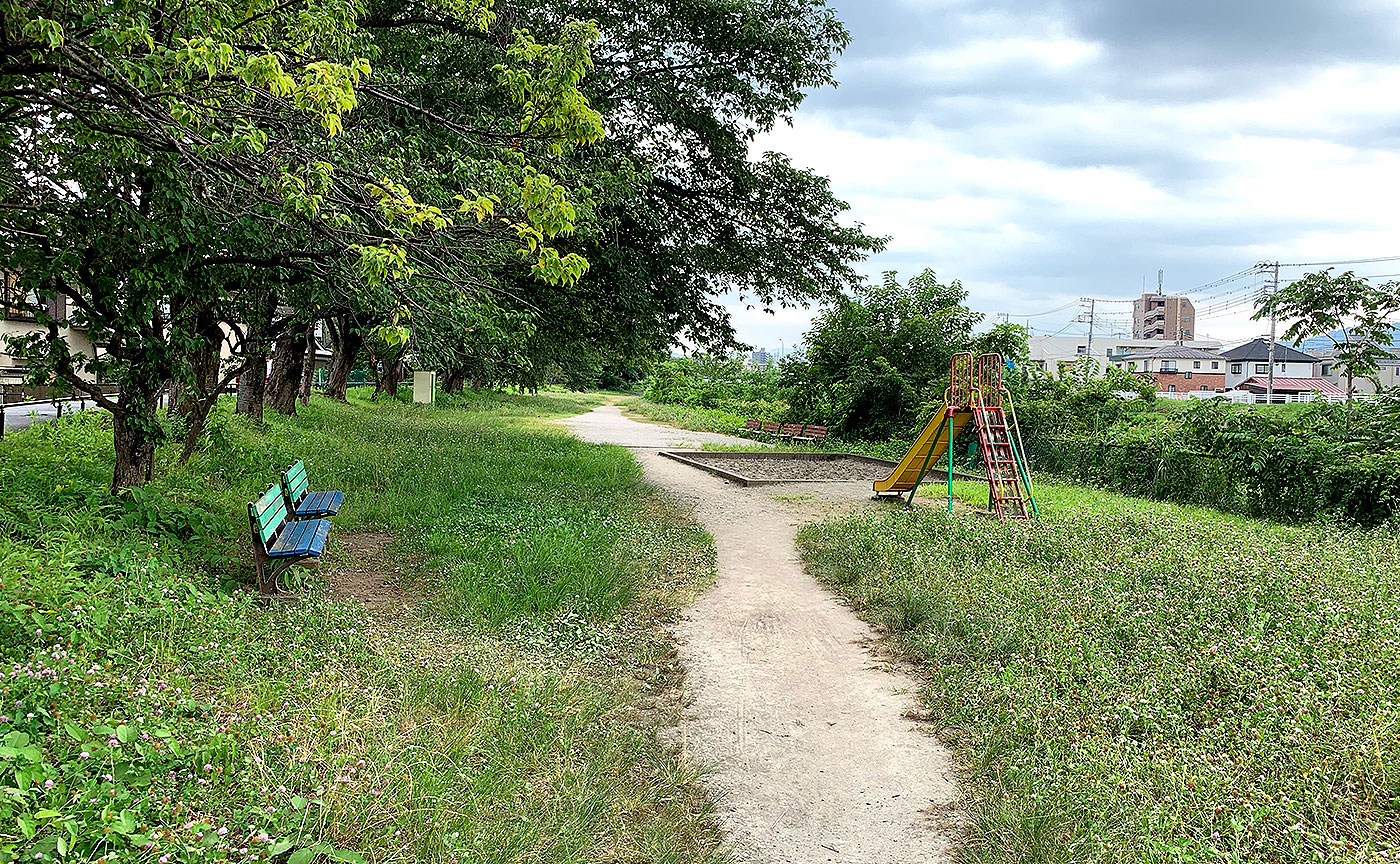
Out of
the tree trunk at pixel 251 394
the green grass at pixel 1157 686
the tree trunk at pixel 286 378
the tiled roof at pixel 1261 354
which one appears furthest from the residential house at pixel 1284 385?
the tree trunk at pixel 251 394

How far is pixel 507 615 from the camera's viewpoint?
6016mm

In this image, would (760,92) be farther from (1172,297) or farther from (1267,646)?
(1172,297)

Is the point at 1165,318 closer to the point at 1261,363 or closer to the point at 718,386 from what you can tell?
the point at 1261,363

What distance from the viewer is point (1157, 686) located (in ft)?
15.8

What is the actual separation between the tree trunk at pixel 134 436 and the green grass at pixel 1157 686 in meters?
6.15

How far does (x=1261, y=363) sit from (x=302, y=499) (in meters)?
87.7

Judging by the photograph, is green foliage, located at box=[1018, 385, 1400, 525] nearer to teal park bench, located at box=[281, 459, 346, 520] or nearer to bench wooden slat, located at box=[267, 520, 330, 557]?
bench wooden slat, located at box=[267, 520, 330, 557]

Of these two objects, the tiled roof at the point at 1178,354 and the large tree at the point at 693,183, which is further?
the tiled roof at the point at 1178,354

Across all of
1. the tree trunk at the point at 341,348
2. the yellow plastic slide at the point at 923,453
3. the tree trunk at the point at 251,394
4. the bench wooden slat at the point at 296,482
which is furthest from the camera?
the tree trunk at the point at 341,348

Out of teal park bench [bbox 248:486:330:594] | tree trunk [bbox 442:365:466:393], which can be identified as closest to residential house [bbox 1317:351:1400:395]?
teal park bench [bbox 248:486:330:594]

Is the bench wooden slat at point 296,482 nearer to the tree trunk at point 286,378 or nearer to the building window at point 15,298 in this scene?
the building window at point 15,298

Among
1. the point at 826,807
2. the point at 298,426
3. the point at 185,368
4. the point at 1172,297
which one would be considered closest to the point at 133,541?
the point at 185,368

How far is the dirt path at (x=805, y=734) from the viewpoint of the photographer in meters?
3.66

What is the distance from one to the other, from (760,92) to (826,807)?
1092 centimetres
